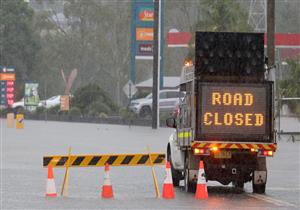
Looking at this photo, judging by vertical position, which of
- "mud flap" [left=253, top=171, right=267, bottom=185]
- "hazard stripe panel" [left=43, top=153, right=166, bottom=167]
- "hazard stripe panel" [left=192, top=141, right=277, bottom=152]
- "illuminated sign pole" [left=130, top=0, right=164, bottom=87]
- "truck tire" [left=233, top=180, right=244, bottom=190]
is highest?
"illuminated sign pole" [left=130, top=0, right=164, bottom=87]

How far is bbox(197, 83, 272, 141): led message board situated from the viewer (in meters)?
19.7

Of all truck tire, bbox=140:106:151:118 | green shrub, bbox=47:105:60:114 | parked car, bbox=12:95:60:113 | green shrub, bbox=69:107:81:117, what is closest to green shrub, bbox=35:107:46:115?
green shrub, bbox=47:105:60:114

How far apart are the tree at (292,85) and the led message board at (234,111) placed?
2833 cm

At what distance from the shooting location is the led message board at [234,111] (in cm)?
1966

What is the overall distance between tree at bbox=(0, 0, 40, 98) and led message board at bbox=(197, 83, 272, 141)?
83.0 m

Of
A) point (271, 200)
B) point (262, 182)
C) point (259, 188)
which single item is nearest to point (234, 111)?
point (262, 182)

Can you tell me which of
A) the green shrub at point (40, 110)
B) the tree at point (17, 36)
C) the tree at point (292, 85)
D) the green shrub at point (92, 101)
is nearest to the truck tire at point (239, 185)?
the tree at point (292, 85)

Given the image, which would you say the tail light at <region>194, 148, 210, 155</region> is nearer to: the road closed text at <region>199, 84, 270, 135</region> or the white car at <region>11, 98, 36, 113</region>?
the road closed text at <region>199, 84, 270, 135</region>

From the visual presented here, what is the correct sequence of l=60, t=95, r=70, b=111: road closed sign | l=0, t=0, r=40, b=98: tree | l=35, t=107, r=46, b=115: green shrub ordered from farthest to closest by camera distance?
l=0, t=0, r=40, b=98: tree, l=35, t=107, r=46, b=115: green shrub, l=60, t=95, r=70, b=111: road closed sign

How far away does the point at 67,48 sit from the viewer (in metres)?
112

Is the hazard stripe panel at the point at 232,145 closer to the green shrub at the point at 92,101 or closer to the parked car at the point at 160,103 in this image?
the parked car at the point at 160,103

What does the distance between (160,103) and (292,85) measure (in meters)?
21.1

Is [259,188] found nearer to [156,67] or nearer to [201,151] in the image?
[201,151]

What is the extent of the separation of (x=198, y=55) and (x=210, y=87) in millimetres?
829
